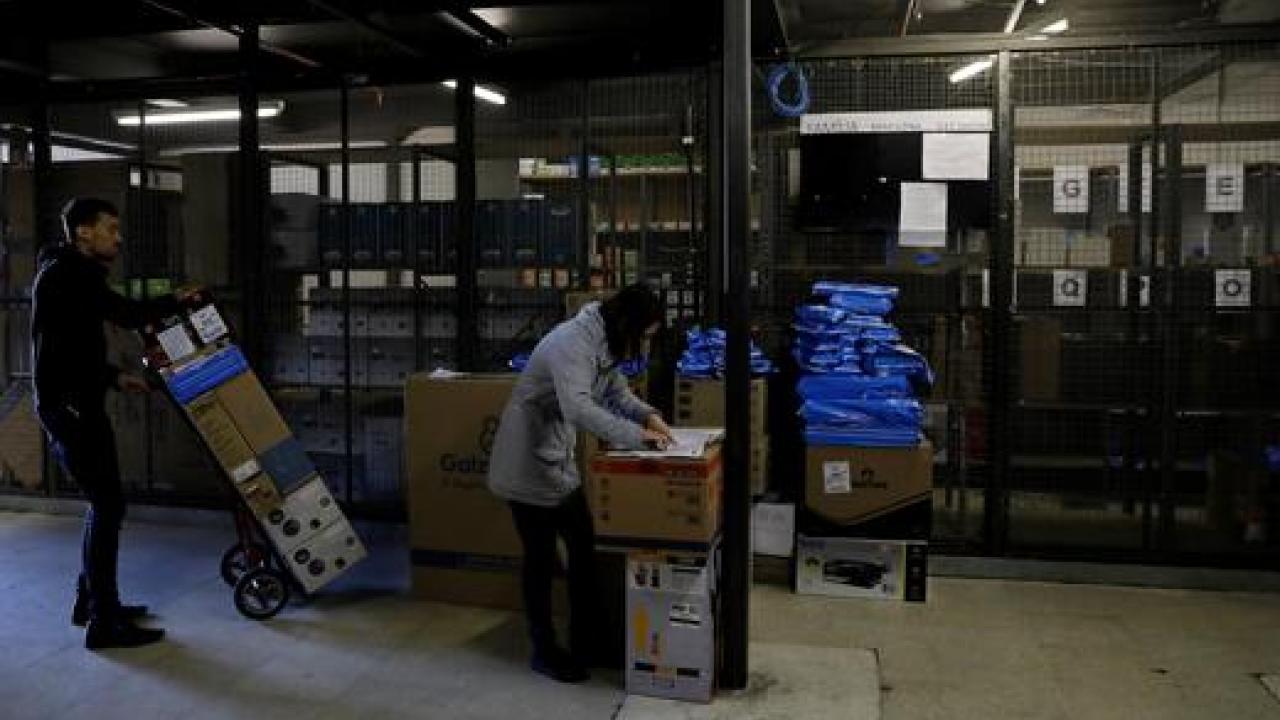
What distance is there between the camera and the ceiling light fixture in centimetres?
474

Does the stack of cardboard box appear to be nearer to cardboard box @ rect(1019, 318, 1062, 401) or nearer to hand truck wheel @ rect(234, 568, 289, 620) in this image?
hand truck wheel @ rect(234, 568, 289, 620)

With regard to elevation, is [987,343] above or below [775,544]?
above

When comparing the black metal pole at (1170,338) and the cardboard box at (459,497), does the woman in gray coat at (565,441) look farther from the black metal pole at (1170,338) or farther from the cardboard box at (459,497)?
A: the black metal pole at (1170,338)

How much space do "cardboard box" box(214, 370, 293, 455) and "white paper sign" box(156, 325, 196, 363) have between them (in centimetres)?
20

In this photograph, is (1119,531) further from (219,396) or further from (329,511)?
(219,396)

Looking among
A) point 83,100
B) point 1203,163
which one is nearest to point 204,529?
point 83,100

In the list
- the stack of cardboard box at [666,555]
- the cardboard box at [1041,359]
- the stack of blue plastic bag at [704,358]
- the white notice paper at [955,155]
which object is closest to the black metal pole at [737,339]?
the stack of cardboard box at [666,555]

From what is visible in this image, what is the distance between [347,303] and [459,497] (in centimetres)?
176

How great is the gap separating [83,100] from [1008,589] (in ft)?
18.8

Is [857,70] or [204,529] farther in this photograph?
[204,529]

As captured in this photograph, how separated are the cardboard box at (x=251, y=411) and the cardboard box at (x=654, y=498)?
5.31 feet

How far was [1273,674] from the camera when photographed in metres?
3.58

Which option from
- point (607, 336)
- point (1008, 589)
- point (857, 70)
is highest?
point (857, 70)

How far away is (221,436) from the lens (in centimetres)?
403
